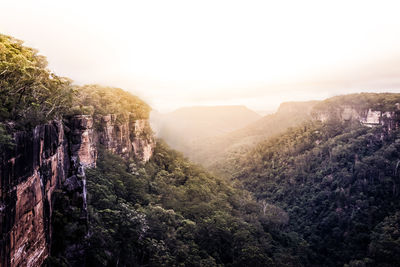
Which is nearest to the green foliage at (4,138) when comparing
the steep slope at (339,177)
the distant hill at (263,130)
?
the steep slope at (339,177)

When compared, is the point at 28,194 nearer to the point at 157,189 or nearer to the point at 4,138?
the point at 4,138

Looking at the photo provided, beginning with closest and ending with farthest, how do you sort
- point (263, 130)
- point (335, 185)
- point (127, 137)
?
point (127, 137), point (335, 185), point (263, 130)

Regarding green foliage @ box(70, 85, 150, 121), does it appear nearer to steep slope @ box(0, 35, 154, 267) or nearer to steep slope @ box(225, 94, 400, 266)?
steep slope @ box(0, 35, 154, 267)

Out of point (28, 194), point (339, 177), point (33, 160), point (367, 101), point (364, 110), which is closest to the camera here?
point (28, 194)

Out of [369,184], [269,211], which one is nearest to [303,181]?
[369,184]

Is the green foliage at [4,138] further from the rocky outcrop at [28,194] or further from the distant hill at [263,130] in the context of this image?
the distant hill at [263,130]

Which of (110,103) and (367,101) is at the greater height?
(367,101)

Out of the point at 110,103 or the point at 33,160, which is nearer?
the point at 33,160

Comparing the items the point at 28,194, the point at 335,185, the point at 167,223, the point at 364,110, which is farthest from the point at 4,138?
the point at 364,110
